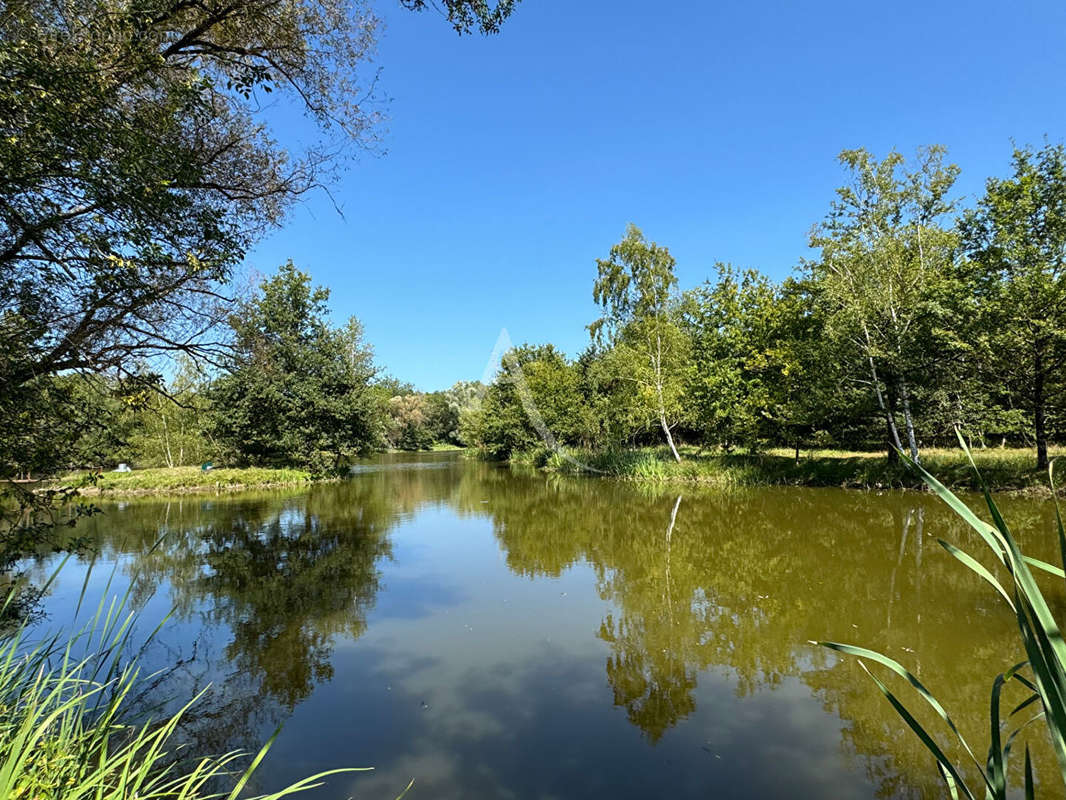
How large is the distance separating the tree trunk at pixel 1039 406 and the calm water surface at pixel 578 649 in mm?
2849

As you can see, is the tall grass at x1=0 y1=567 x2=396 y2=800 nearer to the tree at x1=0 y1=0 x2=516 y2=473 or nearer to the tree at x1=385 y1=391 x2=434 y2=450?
the tree at x1=0 y1=0 x2=516 y2=473

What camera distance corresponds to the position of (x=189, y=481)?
68.5 feet

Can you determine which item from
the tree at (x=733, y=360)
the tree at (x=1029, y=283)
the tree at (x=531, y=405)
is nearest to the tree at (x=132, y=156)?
the tree at (x=1029, y=283)

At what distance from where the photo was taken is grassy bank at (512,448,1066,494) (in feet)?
46.2

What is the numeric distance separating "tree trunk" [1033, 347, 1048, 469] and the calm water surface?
9.35 feet

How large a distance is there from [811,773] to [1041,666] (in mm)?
3180

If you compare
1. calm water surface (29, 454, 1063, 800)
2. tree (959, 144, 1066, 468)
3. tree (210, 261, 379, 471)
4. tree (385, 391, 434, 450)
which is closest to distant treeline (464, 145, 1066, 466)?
tree (959, 144, 1066, 468)

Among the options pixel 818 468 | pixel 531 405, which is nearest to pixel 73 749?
pixel 818 468

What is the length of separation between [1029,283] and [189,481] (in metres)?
27.6

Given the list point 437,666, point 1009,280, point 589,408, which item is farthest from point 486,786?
point 589,408

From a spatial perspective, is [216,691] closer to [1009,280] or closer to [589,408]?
[1009,280]

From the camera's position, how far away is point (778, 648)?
540cm

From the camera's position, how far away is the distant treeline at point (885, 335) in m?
13.5

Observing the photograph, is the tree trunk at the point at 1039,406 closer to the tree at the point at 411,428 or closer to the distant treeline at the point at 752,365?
→ the distant treeline at the point at 752,365
